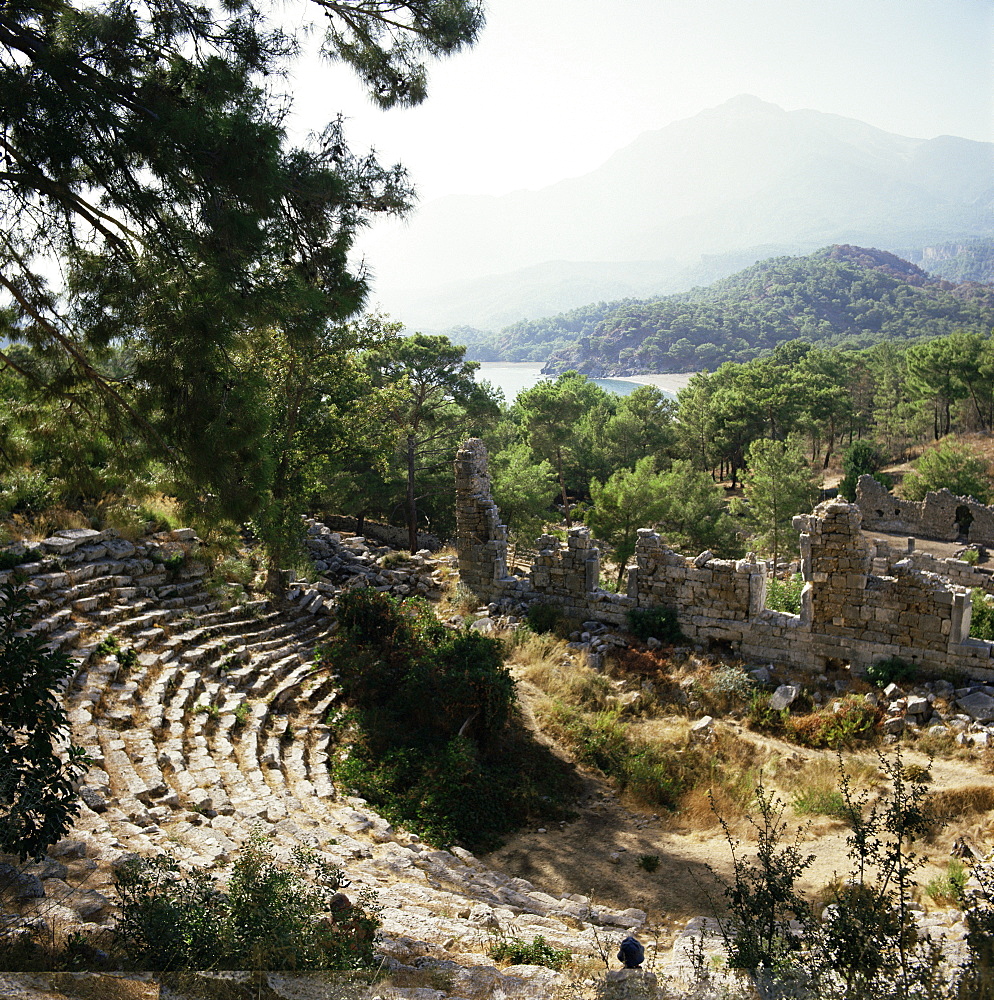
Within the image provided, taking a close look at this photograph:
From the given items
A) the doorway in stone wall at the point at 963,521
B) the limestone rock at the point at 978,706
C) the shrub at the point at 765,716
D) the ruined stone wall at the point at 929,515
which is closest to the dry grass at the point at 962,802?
the limestone rock at the point at 978,706

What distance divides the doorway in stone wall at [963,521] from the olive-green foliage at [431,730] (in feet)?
103

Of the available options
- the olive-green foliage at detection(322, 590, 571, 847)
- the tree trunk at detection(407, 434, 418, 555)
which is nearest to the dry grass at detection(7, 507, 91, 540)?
the olive-green foliage at detection(322, 590, 571, 847)

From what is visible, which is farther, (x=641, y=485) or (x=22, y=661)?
(x=641, y=485)

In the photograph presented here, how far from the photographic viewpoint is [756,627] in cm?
1314

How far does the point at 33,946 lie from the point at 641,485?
22.2 m

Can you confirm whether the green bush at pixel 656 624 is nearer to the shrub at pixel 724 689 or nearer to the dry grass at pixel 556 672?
the shrub at pixel 724 689

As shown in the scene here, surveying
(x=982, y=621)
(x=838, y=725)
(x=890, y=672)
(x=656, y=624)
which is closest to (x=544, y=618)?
(x=656, y=624)

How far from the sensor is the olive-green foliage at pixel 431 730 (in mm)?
9273

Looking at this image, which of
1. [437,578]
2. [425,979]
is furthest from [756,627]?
[425,979]

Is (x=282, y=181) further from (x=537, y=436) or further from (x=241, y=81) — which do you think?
(x=537, y=436)

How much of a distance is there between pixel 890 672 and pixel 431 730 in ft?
24.1

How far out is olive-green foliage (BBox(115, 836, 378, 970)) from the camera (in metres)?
4.39

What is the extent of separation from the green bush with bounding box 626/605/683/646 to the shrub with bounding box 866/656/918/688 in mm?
3194

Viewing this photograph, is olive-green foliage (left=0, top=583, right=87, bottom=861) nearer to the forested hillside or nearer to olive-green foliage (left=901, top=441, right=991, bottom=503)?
olive-green foliage (left=901, top=441, right=991, bottom=503)
